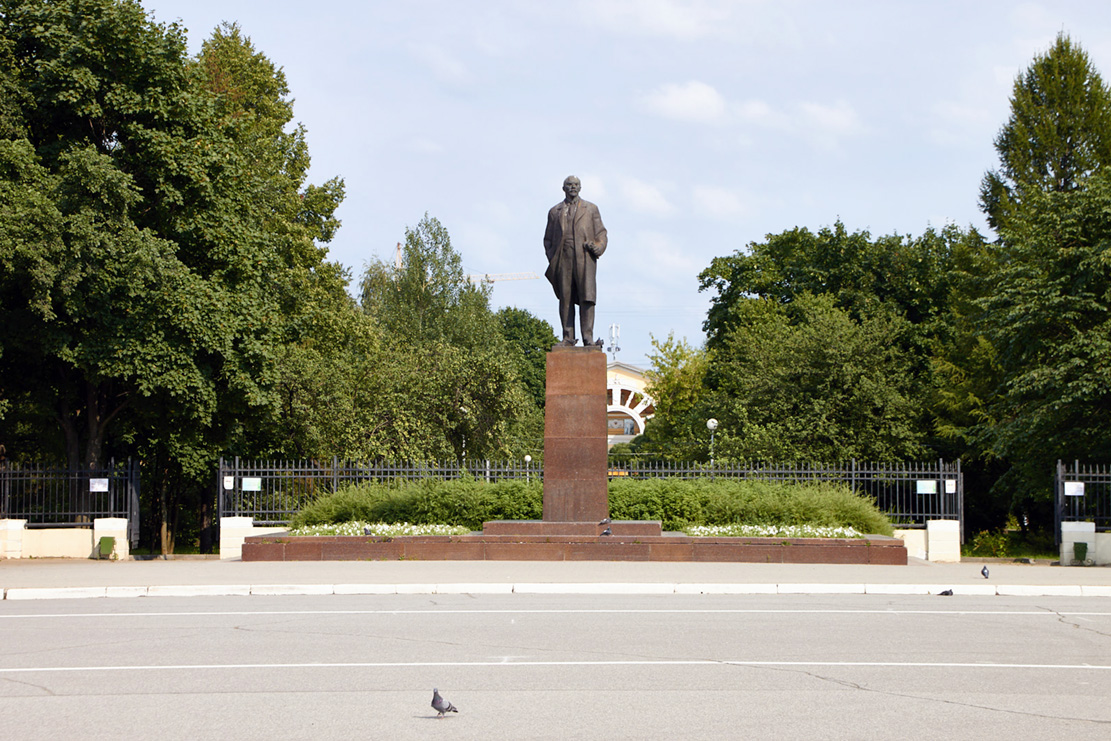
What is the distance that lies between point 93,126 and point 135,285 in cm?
556

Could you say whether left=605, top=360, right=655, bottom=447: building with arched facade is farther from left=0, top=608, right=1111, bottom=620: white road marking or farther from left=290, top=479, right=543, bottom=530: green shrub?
left=0, top=608, right=1111, bottom=620: white road marking

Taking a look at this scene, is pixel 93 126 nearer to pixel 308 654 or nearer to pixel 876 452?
pixel 308 654

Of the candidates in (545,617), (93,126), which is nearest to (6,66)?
(93,126)

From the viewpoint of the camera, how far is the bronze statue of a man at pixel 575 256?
739 inches

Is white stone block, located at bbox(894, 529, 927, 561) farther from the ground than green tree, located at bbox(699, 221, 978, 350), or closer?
closer

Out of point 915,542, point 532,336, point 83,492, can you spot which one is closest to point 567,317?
point 915,542

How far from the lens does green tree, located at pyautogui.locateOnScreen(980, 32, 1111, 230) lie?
140 feet

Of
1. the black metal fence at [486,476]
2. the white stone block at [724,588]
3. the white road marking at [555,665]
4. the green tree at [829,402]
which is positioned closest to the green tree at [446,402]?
the green tree at [829,402]

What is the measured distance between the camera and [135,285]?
22656mm

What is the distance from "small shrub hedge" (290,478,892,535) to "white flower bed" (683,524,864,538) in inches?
30.6

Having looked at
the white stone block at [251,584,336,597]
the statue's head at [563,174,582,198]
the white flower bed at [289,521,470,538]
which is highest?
the statue's head at [563,174,582,198]

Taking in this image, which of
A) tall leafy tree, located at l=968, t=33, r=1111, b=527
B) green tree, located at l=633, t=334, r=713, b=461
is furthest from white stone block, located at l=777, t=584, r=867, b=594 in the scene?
green tree, located at l=633, t=334, r=713, b=461

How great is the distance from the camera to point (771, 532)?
59.9ft

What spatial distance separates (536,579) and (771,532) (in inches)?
219
